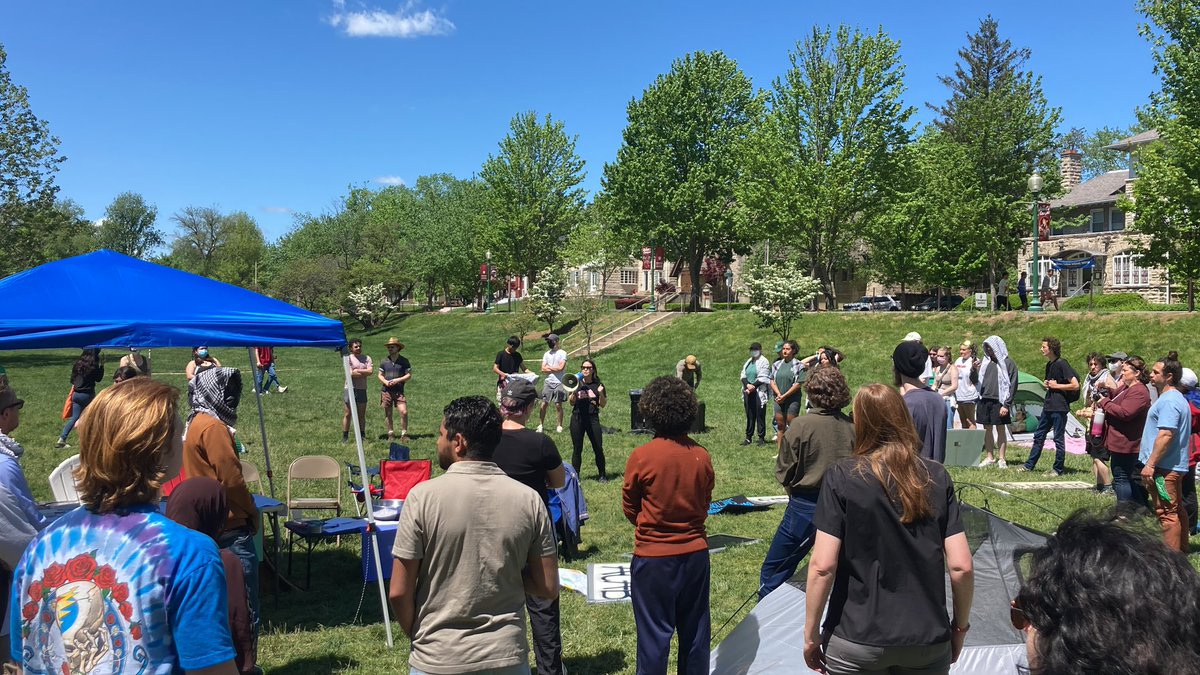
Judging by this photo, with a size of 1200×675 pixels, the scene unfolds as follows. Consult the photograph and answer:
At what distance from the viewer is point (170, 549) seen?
2086 millimetres

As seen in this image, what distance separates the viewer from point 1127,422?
7434mm

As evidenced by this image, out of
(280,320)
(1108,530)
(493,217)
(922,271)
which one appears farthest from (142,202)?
(1108,530)

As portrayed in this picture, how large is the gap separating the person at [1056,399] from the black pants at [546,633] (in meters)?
9.03

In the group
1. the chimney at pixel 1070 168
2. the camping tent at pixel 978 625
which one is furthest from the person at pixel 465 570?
the chimney at pixel 1070 168

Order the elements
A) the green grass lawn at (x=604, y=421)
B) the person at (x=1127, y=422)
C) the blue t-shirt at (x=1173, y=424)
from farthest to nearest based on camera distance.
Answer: the person at (x=1127, y=422) < the blue t-shirt at (x=1173, y=424) < the green grass lawn at (x=604, y=421)

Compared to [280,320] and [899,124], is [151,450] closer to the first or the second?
[280,320]

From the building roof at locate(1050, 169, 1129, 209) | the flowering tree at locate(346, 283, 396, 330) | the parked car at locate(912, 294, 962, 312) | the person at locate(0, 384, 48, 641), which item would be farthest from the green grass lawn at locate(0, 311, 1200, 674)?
the building roof at locate(1050, 169, 1129, 209)

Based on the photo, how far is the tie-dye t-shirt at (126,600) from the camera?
2.07 m

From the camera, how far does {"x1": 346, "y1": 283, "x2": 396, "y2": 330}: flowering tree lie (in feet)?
197

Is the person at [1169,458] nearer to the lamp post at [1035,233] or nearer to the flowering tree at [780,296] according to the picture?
the lamp post at [1035,233]

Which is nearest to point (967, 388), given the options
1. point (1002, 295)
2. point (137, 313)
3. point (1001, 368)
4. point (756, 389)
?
point (1001, 368)

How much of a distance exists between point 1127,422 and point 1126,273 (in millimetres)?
46109

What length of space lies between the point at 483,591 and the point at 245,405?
776 inches

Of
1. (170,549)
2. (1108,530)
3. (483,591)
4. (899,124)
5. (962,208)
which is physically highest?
(899,124)
